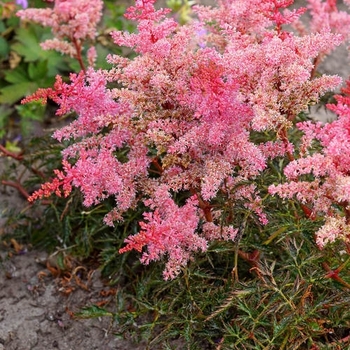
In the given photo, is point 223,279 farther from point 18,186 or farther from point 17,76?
point 17,76

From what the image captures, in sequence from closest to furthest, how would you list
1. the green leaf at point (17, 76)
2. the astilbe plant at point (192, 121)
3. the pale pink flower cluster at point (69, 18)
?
1. the astilbe plant at point (192, 121)
2. the pale pink flower cluster at point (69, 18)
3. the green leaf at point (17, 76)

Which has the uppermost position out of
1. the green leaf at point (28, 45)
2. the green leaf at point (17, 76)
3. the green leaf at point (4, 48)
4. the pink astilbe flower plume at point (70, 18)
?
the pink astilbe flower plume at point (70, 18)

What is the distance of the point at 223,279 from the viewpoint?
223cm

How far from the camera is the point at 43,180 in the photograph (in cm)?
291

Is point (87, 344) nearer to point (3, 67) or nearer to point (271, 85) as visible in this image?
point (271, 85)

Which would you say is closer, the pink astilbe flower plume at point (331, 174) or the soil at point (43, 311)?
the pink astilbe flower plume at point (331, 174)

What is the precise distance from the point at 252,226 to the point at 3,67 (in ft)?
7.30

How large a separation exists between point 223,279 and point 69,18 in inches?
50.4

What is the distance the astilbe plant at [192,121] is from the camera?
6.20 feet

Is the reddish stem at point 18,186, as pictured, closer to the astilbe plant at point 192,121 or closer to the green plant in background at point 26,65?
the green plant in background at point 26,65

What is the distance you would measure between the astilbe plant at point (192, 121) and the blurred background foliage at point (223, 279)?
0.39 ft

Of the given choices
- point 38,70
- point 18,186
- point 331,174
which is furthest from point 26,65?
point 331,174

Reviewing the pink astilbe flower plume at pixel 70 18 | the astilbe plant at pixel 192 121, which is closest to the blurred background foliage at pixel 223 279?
the astilbe plant at pixel 192 121

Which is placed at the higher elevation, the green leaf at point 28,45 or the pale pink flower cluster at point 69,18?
the pale pink flower cluster at point 69,18
